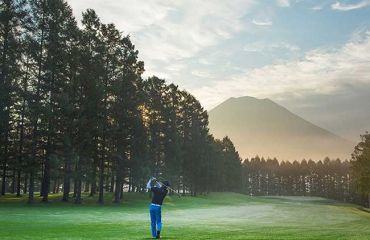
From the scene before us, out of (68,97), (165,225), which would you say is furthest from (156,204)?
(68,97)

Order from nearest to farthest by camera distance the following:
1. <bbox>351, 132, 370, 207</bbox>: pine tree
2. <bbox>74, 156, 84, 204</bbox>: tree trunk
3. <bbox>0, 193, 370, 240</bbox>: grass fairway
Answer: <bbox>0, 193, 370, 240</bbox>: grass fairway < <bbox>74, 156, 84, 204</bbox>: tree trunk < <bbox>351, 132, 370, 207</bbox>: pine tree

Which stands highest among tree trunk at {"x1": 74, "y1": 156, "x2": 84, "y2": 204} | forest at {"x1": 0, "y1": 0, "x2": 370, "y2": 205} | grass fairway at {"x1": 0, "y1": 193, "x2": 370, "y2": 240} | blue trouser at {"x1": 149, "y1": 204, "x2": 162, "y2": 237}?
forest at {"x1": 0, "y1": 0, "x2": 370, "y2": 205}

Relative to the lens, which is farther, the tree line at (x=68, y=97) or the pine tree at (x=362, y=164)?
the pine tree at (x=362, y=164)

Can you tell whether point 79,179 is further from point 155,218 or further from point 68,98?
point 155,218

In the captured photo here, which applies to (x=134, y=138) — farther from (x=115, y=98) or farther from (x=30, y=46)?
(x=30, y=46)

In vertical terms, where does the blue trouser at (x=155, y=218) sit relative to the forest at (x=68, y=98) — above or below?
below

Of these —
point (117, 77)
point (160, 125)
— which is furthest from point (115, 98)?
point (160, 125)

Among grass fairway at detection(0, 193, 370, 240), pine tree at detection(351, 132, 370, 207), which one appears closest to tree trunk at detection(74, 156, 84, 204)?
grass fairway at detection(0, 193, 370, 240)

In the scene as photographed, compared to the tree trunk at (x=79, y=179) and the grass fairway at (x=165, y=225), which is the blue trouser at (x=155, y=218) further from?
the tree trunk at (x=79, y=179)

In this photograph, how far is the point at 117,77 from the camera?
55.8 metres

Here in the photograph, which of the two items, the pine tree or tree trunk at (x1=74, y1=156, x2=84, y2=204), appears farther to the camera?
the pine tree

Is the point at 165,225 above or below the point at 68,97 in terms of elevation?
below

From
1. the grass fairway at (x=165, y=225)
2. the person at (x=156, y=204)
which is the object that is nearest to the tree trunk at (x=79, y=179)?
the grass fairway at (x=165, y=225)

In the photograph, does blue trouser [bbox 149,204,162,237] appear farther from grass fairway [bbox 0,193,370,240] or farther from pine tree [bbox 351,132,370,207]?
pine tree [bbox 351,132,370,207]
